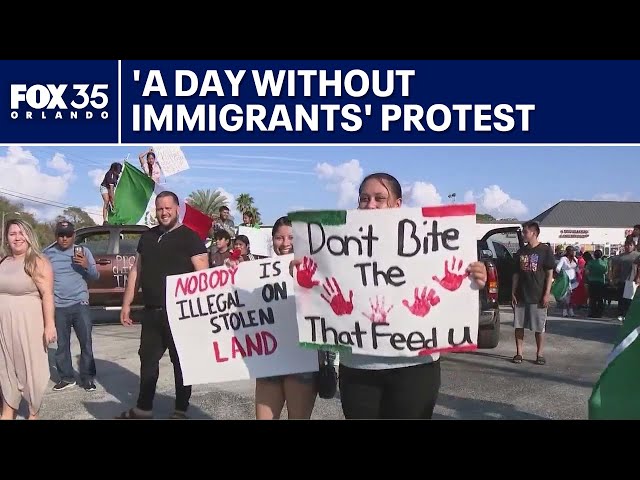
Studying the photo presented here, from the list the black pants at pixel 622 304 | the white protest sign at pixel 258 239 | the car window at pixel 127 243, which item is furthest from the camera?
the black pants at pixel 622 304

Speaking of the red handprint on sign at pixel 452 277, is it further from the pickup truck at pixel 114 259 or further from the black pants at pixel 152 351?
the pickup truck at pixel 114 259

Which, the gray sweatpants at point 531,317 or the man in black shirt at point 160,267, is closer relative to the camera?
the man in black shirt at point 160,267

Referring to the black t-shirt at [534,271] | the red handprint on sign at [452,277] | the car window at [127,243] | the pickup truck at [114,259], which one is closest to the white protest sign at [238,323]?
the red handprint on sign at [452,277]

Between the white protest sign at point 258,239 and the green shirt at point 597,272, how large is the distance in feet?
21.4

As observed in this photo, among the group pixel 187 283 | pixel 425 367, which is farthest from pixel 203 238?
pixel 425 367

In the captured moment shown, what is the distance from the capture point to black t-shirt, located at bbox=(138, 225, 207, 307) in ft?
14.6

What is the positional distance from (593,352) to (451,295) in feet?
20.2

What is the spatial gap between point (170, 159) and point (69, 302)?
2440mm

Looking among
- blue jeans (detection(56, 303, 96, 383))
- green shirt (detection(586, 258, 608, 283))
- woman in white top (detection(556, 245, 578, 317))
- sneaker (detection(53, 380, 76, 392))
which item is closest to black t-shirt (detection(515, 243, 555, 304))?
blue jeans (detection(56, 303, 96, 383))

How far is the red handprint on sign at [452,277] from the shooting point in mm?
2533

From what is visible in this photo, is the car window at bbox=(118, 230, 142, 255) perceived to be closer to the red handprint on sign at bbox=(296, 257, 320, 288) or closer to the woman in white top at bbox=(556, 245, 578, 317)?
the red handprint on sign at bbox=(296, 257, 320, 288)

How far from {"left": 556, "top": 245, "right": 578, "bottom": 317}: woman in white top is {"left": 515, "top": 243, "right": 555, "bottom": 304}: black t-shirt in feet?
17.9

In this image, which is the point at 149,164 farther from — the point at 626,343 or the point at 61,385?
the point at 626,343

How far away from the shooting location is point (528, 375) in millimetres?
6398
